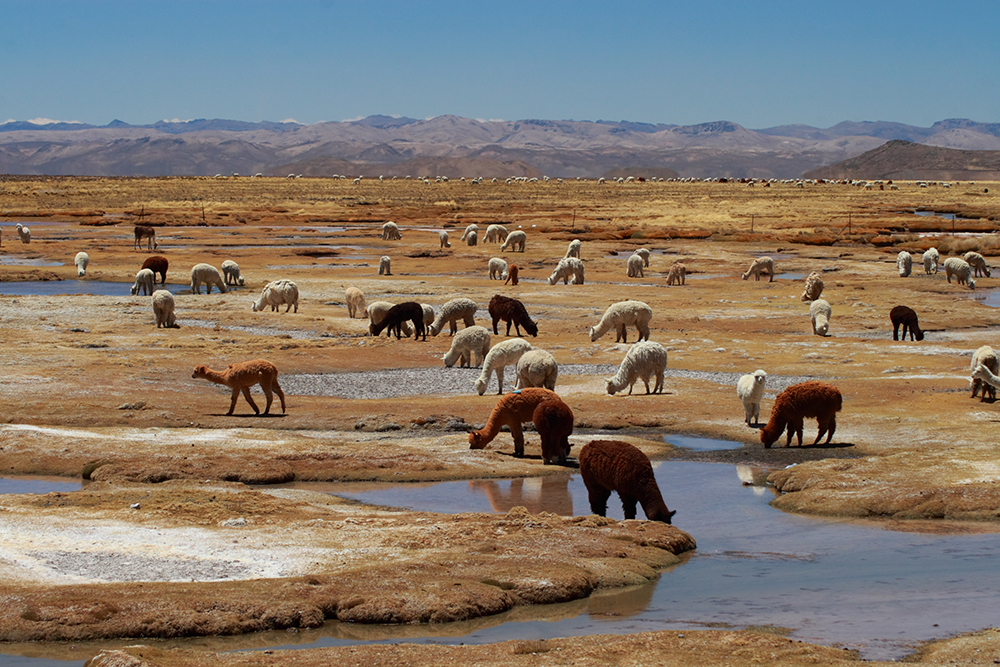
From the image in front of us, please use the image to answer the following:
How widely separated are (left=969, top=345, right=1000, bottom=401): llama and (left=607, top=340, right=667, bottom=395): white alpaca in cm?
561

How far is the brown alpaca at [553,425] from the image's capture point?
52.5ft

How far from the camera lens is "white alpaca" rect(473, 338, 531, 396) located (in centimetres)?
2105

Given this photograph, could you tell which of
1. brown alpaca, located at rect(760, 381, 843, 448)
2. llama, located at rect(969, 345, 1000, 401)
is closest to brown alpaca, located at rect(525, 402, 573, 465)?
brown alpaca, located at rect(760, 381, 843, 448)

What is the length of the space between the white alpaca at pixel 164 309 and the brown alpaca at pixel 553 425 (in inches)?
636

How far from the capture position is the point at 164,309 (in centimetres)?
2944

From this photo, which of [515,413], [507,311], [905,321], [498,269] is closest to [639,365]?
[515,413]

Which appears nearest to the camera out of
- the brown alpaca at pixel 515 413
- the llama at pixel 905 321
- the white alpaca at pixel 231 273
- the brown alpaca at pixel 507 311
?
the brown alpaca at pixel 515 413

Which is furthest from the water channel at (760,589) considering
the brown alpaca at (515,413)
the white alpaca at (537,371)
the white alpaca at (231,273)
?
the white alpaca at (231,273)

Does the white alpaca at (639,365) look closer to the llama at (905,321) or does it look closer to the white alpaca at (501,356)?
the white alpaca at (501,356)

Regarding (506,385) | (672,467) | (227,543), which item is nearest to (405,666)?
(227,543)

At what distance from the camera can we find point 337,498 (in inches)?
588

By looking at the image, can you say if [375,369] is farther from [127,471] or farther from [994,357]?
[994,357]

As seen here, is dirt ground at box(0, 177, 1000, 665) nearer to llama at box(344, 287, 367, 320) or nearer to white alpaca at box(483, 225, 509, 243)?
llama at box(344, 287, 367, 320)

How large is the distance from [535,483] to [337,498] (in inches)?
112
